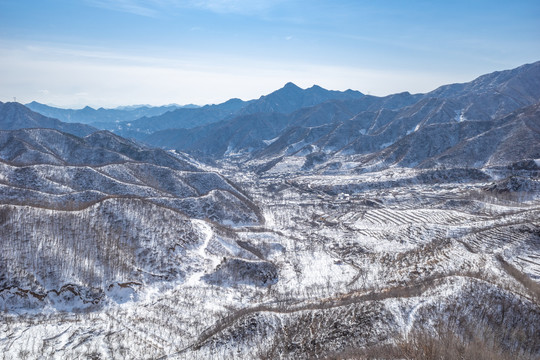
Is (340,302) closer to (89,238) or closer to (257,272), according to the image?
(257,272)

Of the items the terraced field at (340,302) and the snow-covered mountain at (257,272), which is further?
the snow-covered mountain at (257,272)

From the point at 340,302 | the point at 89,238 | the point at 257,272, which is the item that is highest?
the point at 89,238

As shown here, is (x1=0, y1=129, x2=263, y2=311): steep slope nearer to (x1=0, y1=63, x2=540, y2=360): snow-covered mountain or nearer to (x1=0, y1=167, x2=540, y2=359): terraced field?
(x1=0, y1=63, x2=540, y2=360): snow-covered mountain

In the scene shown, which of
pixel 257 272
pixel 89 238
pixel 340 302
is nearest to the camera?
pixel 340 302

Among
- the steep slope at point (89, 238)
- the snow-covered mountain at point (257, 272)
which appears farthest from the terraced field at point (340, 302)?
the steep slope at point (89, 238)

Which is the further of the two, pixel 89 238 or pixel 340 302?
pixel 89 238

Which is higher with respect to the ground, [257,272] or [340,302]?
[340,302]

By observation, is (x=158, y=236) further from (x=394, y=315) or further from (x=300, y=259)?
(x=394, y=315)

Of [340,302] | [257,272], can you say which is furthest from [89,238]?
[340,302]

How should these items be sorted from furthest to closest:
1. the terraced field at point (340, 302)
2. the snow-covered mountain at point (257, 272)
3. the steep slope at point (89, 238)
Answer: the steep slope at point (89, 238) < the snow-covered mountain at point (257, 272) < the terraced field at point (340, 302)

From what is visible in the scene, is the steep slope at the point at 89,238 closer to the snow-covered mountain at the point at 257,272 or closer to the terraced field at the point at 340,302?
the snow-covered mountain at the point at 257,272

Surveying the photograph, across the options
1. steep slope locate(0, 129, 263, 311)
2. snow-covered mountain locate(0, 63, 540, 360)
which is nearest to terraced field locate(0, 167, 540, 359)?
snow-covered mountain locate(0, 63, 540, 360)
